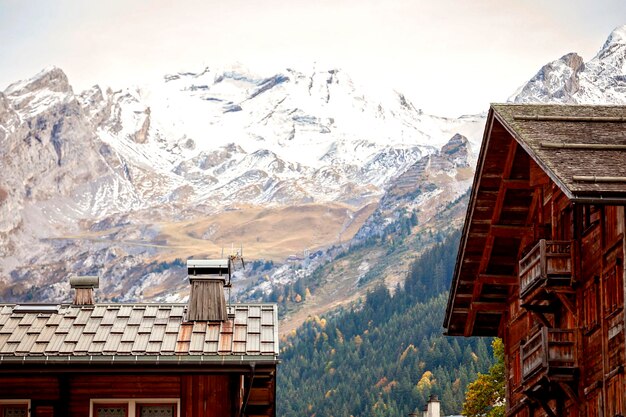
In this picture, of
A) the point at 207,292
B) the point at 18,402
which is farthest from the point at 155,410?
the point at 207,292

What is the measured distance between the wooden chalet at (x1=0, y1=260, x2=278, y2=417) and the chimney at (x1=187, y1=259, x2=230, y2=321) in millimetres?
114

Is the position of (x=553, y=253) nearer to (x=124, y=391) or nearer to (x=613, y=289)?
(x=613, y=289)

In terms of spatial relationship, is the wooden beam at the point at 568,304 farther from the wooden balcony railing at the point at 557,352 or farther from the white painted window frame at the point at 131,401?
the white painted window frame at the point at 131,401

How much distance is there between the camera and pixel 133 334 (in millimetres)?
38500

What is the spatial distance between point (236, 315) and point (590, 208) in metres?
8.94

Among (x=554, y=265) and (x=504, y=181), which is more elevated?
(x=504, y=181)

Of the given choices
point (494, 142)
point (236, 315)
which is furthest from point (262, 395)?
point (494, 142)

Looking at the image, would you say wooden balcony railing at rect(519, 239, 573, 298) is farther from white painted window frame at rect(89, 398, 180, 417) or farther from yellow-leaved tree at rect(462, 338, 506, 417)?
yellow-leaved tree at rect(462, 338, 506, 417)

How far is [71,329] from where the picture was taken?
38.9 meters

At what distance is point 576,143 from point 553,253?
3.85m

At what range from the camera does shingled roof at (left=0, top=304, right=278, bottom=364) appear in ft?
123

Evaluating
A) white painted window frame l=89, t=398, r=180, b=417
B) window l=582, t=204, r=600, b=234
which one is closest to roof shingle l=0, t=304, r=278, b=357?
white painted window frame l=89, t=398, r=180, b=417

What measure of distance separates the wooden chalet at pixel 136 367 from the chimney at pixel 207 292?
11 cm

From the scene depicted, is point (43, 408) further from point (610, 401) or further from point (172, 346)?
point (610, 401)
